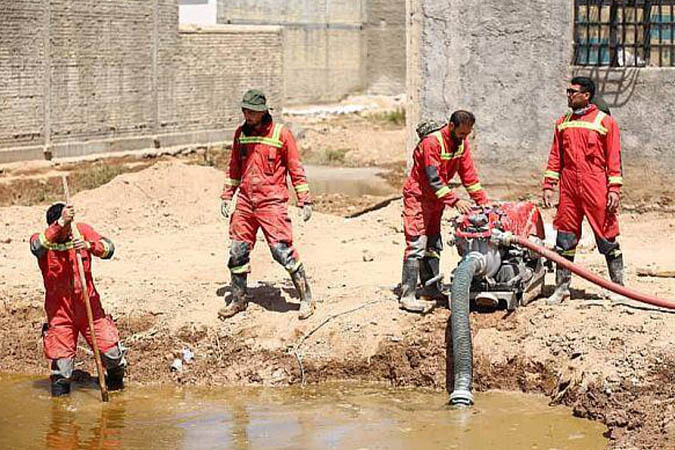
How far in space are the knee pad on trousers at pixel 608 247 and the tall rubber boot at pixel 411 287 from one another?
1.48m

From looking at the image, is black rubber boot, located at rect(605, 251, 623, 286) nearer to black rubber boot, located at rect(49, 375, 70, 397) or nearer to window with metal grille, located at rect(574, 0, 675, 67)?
black rubber boot, located at rect(49, 375, 70, 397)

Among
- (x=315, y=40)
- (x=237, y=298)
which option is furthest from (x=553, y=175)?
(x=315, y=40)

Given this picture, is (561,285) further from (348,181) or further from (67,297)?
(348,181)

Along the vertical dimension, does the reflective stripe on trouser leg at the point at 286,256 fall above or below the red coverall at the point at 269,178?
below

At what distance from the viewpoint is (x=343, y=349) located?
1045 cm

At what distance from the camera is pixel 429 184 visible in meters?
10.3

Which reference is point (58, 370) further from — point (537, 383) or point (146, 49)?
point (146, 49)

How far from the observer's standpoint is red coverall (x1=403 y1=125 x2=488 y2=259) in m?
10.4

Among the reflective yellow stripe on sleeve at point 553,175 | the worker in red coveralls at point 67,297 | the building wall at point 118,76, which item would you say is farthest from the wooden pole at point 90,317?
the building wall at point 118,76

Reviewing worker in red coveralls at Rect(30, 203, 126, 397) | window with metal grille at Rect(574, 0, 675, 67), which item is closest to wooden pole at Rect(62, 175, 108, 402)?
worker in red coveralls at Rect(30, 203, 126, 397)

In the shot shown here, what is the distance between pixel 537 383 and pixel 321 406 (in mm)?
1632

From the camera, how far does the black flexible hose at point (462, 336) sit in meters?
9.55

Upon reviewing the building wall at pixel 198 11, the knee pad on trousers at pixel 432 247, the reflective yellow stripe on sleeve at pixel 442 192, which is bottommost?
the knee pad on trousers at pixel 432 247

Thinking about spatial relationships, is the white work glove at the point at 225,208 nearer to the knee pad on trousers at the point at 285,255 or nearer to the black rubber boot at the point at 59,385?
the knee pad on trousers at the point at 285,255
